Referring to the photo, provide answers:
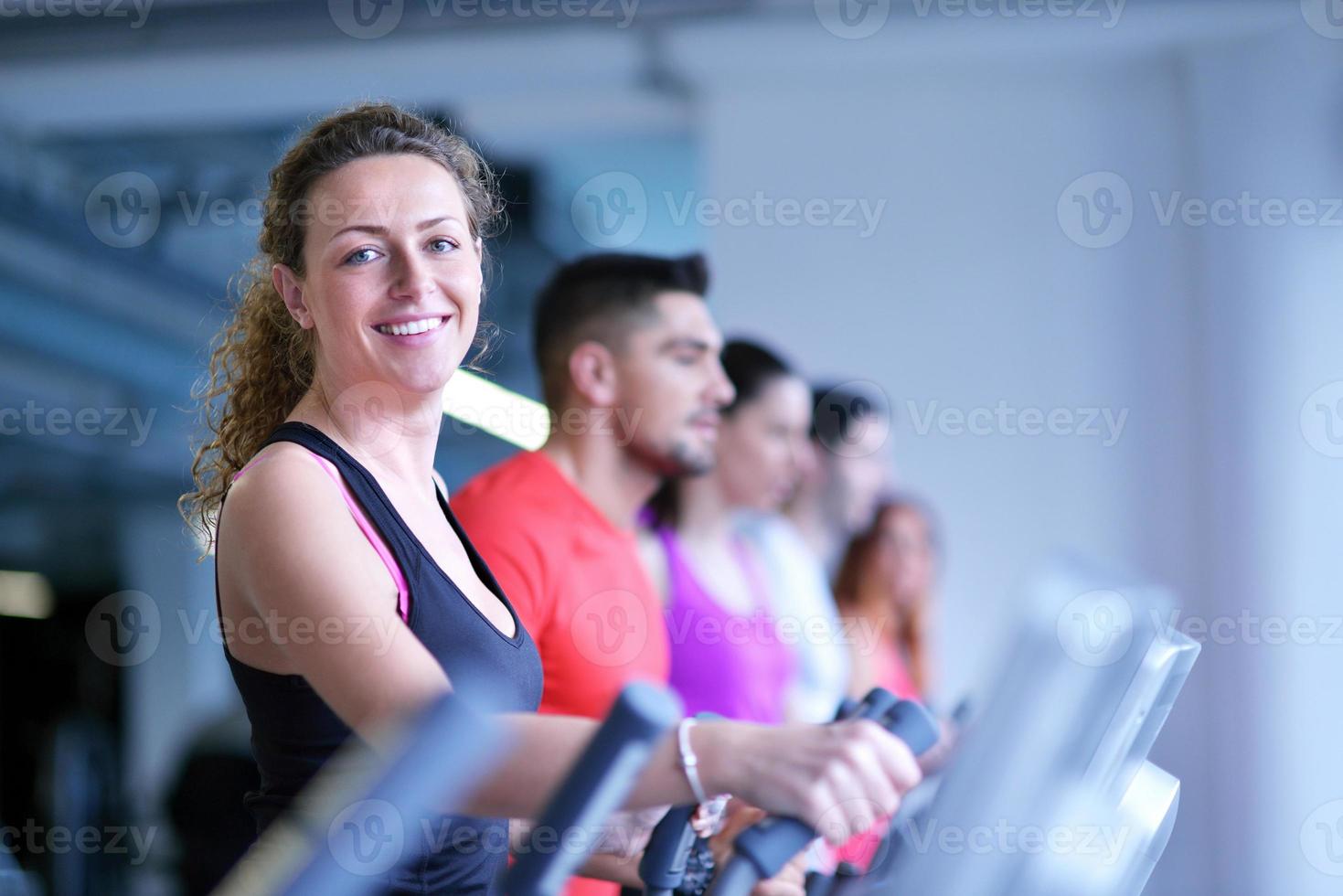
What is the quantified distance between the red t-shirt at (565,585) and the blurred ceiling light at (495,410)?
0.69 meters

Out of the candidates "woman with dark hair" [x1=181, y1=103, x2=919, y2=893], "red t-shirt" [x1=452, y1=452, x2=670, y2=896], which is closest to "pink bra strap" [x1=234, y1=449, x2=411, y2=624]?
"woman with dark hair" [x1=181, y1=103, x2=919, y2=893]

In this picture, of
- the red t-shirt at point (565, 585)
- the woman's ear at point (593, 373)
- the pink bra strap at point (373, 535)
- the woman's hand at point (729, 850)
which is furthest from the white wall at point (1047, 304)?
the pink bra strap at point (373, 535)

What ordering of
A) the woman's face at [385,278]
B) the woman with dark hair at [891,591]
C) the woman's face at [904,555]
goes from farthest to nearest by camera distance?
the woman's face at [904,555] → the woman with dark hair at [891,591] → the woman's face at [385,278]

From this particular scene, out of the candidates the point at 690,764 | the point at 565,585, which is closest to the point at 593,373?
the point at 565,585

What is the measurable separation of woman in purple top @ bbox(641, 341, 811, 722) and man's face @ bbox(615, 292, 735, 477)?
435 mm

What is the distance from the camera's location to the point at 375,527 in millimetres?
1273

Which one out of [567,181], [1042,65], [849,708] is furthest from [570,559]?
[567,181]

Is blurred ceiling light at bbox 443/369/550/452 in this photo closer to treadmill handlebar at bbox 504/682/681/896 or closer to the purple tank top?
the purple tank top

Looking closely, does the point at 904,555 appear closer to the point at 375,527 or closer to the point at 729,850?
the point at 729,850

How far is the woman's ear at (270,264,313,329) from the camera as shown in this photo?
1.51 meters

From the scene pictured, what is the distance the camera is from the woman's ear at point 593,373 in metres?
2.63

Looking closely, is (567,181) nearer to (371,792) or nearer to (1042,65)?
(1042,65)

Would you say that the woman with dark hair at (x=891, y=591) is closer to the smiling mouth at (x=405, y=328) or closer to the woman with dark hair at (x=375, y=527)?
the woman with dark hair at (x=375, y=527)

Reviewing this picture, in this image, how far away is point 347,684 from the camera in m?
1.07
